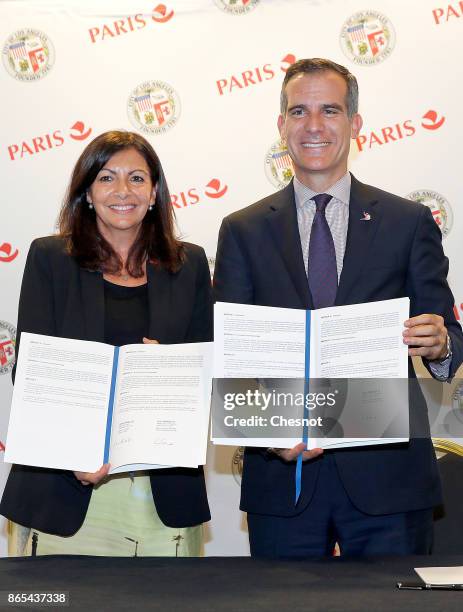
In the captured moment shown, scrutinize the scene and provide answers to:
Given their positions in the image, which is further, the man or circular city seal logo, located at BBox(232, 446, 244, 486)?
circular city seal logo, located at BBox(232, 446, 244, 486)

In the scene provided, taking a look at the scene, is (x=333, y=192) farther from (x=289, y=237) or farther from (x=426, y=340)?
(x=426, y=340)

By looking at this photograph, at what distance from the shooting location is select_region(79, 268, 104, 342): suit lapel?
267 centimetres

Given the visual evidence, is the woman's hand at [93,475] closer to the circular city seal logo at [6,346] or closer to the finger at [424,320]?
the finger at [424,320]

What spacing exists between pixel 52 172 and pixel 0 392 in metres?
1.10

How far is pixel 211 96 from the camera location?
13.5 feet

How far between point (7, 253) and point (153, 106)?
1.01 metres

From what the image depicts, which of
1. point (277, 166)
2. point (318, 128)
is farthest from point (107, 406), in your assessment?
point (277, 166)

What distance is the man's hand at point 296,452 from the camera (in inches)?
84.1

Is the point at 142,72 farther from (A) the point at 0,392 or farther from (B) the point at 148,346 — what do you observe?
(B) the point at 148,346

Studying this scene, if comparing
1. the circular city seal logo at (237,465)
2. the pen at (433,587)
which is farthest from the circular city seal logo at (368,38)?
the pen at (433,587)

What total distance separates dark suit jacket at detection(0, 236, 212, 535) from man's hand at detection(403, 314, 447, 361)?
778 millimetres

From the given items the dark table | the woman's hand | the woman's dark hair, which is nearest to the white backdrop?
the woman's dark hair

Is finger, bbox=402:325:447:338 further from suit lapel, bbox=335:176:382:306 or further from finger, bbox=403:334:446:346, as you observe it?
suit lapel, bbox=335:176:382:306

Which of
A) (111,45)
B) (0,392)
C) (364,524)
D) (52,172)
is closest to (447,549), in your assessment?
(364,524)
